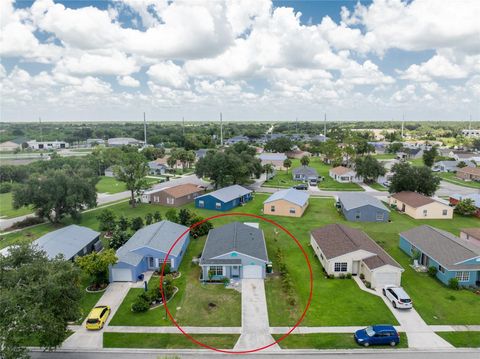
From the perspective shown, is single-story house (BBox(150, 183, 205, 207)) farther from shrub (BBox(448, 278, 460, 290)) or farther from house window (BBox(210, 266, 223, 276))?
shrub (BBox(448, 278, 460, 290))

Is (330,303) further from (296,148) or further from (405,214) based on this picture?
(296,148)

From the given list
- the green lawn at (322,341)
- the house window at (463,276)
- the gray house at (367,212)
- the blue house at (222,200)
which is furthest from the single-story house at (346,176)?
the green lawn at (322,341)

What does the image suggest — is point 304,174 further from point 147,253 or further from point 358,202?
point 147,253

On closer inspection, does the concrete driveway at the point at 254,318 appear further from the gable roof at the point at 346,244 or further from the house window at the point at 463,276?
the house window at the point at 463,276

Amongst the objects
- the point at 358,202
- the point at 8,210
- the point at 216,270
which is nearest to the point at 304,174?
the point at 358,202

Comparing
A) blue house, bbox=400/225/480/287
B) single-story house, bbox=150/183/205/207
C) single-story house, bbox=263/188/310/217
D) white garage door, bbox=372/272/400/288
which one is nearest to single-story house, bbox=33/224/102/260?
single-story house, bbox=150/183/205/207

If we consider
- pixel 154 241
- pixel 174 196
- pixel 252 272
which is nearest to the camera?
pixel 252 272

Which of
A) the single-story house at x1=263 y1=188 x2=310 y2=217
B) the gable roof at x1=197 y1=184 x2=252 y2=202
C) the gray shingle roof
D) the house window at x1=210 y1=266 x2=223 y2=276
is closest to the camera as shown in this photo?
the house window at x1=210 y1=266 x2=223 y2=276
